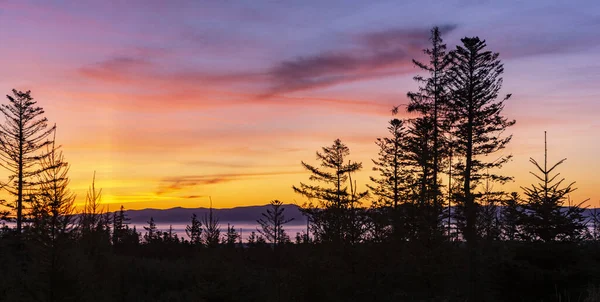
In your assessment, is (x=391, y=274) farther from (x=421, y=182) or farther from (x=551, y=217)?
(x=421, y=182)

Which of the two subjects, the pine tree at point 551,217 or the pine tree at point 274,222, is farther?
the pine tree at point 274,222

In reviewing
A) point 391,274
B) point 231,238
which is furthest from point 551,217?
point 231,238

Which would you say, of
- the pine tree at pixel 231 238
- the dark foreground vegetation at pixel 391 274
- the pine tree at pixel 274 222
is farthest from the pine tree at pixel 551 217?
the pine tree at pixel 274 222

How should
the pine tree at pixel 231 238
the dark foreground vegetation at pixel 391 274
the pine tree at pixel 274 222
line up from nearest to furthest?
the dark foreground vegetation at pixel 391 274, the pine tree at pixel 231 238, the pine tree at pixel 274 222

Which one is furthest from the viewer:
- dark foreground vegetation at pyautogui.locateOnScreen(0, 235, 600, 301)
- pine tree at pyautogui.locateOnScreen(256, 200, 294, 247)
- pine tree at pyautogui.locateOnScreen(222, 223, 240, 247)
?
pine tree at pyautogui.locateOnScreen(256, 200, 294, 247)

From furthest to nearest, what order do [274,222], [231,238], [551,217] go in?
[274,222], [231,238], [551,217]

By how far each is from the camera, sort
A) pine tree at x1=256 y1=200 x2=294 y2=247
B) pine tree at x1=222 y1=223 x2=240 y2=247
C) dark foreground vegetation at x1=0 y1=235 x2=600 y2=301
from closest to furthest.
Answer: dark foreground vegetation at x1=0 y1=235 x2=600 y2=301
pine tree at x1=222 y1=223 x2=240 y2=247
pine tree at x1=256 y1=200 x2=294 y2=247

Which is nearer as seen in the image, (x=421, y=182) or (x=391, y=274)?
(x=391, y=274)

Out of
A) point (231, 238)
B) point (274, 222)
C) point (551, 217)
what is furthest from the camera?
point (274, 222)

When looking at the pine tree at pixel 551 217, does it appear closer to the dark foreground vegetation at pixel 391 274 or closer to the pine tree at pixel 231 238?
the dark foreground vegetation at pixel 391 274

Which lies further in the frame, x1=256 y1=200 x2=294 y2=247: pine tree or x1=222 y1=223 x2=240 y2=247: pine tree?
x1=256 y1=200 x2=294 y2=247: pine tree

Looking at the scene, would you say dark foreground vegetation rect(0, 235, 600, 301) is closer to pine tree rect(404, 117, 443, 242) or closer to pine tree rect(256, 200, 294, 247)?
pine tree rect(404, 117, 443, 242)

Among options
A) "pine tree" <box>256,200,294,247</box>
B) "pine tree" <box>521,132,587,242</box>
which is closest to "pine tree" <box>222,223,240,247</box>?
"pine tree" <box>256,200,294,247</box>

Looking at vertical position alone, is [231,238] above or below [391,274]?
above
